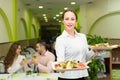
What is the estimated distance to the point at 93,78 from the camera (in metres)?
5.11

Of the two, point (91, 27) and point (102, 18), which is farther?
point (91, 27)

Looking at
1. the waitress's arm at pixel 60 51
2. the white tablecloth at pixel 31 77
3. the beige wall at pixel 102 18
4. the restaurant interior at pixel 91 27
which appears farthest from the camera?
the beige wall at pixel 102 18

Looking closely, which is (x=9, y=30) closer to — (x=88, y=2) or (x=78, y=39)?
(x=88, y=2)

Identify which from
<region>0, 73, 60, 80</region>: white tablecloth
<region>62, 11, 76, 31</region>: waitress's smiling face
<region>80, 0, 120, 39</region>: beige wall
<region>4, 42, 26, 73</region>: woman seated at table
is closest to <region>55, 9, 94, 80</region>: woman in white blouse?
<region>62, 11, 76, 31</region>: waitress's smiling face

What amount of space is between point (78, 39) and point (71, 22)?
178 millimetres

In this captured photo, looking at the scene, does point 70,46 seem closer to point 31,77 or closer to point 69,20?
point 69,20

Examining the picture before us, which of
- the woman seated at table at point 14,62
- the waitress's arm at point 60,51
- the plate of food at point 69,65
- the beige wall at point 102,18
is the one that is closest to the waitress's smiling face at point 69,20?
the waitress's arm at point 60,51

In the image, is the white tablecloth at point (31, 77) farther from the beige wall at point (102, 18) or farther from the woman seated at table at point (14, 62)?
the beige wall at point (102, 18)

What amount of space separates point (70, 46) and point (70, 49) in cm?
2

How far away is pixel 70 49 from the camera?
216cm

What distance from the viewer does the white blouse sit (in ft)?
7.02

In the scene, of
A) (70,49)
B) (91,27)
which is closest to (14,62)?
(70,49)

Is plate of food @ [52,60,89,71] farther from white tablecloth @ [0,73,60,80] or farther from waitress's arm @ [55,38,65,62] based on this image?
white tablecloth @ [0,73,60,80]

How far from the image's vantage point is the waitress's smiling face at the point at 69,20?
6.98 ft
